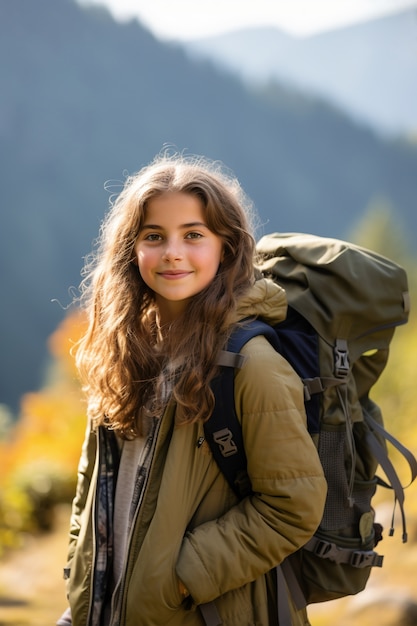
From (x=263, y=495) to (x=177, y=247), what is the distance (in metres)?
0.63

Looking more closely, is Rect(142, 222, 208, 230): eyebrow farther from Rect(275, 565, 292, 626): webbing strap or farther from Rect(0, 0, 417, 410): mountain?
Rect(0, 0, 417, 410): mountain

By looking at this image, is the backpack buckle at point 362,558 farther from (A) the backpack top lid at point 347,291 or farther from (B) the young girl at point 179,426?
(A) the backpack top lid at point 347,291

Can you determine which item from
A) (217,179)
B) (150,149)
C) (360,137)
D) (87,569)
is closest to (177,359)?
(217,179)

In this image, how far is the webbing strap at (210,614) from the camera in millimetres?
1620

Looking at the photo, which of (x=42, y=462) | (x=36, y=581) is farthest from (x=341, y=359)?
(x=42, y=462)

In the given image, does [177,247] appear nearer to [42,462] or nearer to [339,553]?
[339,553]

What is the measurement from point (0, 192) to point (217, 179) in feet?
196

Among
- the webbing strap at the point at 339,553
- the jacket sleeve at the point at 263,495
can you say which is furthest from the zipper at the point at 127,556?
the webbing strap at the point at 339,553

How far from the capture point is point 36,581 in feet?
21.3

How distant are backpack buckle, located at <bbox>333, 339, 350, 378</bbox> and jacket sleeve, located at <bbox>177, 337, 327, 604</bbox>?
0.17 metres

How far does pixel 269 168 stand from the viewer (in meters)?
53.8

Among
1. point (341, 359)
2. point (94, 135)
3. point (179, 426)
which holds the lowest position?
point (179, 426)

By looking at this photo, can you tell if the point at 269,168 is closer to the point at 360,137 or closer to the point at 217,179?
the point at 360,137

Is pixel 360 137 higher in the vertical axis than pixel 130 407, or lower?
higher
